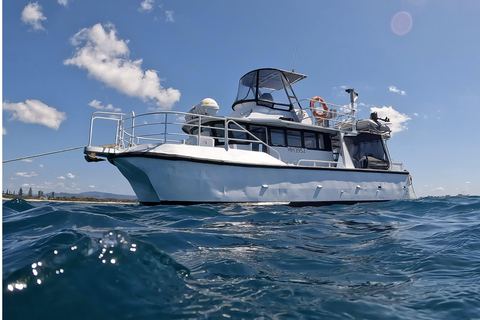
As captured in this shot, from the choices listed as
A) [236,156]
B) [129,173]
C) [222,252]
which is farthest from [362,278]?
[129,173]

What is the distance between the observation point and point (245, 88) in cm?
1047

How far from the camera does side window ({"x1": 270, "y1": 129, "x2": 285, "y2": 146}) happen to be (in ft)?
31.0

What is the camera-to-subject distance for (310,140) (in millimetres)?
10211

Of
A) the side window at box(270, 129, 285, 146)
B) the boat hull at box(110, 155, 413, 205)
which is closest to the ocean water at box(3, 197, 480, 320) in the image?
the boat hull at box(110, 155, 413, 205)

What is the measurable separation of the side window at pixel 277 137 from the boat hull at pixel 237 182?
1366 mm

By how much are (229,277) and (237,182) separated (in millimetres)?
5372

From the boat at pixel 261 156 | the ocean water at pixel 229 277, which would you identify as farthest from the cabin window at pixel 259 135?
the ocean water at pixel 229 277

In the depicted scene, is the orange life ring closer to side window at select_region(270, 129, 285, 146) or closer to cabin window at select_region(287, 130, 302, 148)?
cabin window at select_region(287, 130, 302, 148)

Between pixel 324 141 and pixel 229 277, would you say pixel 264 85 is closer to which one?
pixel 324 141

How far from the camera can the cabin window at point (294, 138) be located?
978 centimetres

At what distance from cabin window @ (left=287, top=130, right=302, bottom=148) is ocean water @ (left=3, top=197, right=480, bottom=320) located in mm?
6292

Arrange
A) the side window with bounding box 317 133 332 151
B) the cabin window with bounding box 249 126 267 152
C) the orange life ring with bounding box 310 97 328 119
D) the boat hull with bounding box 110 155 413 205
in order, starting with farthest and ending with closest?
the side window with bounding box 317 133 332 151 → the orange life ring with bounding box 310 97 328 119 → the cabin window with bounding box 249 126 267 152 → the boat hull with bounding box 110 155 413 205

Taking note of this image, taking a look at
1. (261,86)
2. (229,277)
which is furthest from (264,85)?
(229,277)

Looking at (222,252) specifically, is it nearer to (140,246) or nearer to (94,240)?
(140,246)
